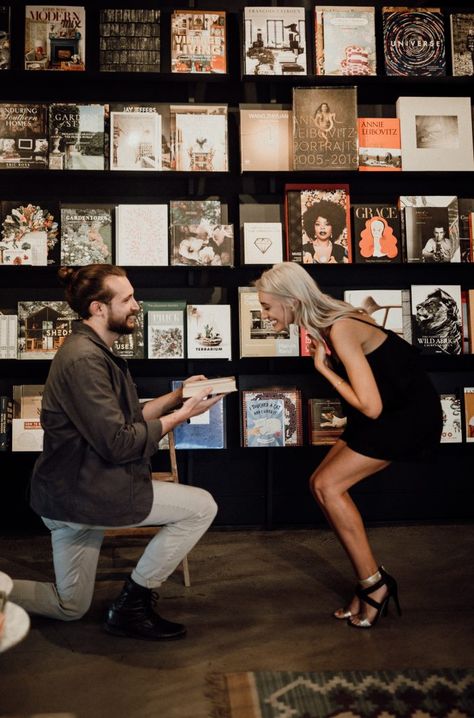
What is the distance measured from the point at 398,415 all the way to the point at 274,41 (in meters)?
2.36

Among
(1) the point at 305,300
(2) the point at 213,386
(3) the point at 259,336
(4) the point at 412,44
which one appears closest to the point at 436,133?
(4) the point at 412,44

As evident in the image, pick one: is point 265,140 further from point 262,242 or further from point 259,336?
point 259,336

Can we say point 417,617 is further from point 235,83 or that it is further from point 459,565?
point 235,83

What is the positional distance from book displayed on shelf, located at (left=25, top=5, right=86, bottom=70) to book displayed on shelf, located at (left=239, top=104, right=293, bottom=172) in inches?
38.6

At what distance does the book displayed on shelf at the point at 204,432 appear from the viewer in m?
3.53

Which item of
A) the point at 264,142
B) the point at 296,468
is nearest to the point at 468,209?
the point at 264,142

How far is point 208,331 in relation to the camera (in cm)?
357

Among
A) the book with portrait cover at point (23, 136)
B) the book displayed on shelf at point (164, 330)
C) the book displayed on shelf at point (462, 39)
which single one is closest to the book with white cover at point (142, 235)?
the book displayed on shelf at point (164, 330)

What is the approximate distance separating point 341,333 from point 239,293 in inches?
52.1

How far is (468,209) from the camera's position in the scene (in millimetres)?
3828

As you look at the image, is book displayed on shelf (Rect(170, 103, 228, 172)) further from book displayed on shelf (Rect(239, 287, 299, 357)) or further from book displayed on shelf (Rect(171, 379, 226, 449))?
book displayed on shelf (Rect(171, 379, 226, 449))

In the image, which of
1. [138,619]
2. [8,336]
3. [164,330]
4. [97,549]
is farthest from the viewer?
[164,330]

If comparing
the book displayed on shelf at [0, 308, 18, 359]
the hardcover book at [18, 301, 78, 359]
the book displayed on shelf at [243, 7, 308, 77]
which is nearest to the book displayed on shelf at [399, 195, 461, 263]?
the book displayed on shelf at [243, 7, 308, 77]

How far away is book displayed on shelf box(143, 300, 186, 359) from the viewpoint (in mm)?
3553
